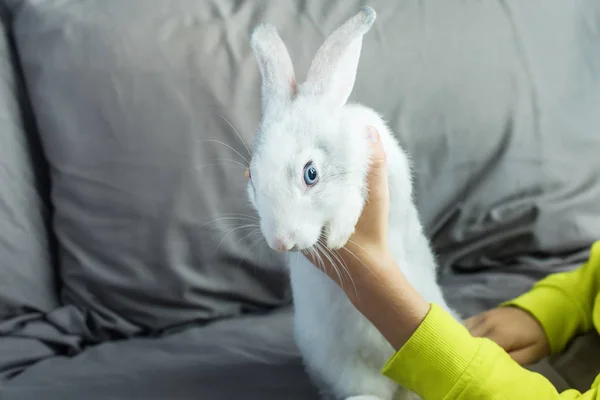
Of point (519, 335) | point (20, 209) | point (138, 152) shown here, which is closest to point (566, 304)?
point (519, 335)

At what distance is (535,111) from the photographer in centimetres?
91

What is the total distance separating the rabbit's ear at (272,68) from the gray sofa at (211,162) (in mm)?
241

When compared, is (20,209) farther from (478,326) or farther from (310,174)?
(478,326)

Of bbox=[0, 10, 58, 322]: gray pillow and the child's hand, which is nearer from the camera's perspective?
the child's hand

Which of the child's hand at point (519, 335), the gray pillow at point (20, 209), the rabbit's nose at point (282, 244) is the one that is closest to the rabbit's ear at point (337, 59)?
the rabbit's nose at point (282, 244)

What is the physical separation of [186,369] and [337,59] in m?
0.46

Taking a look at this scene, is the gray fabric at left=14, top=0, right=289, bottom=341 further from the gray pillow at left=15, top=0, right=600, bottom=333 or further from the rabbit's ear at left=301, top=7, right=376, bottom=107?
the rabbit's ear at left=301, top=7, right=376, bottom=107

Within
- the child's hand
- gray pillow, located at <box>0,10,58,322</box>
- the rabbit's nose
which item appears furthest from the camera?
gray pillow, located at <box>0,10,58,322</box>

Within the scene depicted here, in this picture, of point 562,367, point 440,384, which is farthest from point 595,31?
point 440,384

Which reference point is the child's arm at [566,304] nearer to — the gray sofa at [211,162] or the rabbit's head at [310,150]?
the gray sofa at [211,162]

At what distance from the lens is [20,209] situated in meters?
0.87

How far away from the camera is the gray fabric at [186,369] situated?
745 millimetres

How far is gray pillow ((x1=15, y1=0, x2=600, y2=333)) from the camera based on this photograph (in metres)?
0.84

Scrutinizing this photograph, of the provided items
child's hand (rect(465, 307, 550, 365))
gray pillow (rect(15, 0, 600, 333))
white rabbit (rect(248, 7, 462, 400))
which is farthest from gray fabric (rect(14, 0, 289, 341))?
child's hand (rect(465, 307, 550, 365))
